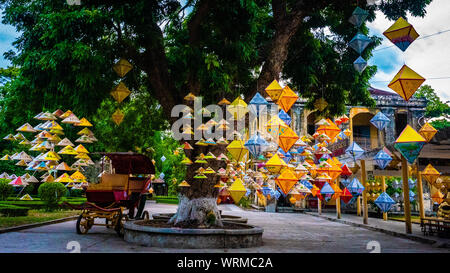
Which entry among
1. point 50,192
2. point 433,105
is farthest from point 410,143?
point 433,105

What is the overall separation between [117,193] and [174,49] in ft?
14.9

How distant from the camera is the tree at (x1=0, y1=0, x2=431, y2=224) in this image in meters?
7.02

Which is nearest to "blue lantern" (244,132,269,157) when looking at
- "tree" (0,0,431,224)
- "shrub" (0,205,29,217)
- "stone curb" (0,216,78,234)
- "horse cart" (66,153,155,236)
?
"tree" (0,0,431,224)

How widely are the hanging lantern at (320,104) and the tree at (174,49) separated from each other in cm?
75

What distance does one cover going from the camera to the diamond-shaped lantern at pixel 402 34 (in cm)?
598

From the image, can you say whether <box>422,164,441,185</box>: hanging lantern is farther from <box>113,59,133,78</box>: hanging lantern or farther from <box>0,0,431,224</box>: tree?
<box>113,59,133,78</box>: hanging lantern

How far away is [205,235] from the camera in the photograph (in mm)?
7480

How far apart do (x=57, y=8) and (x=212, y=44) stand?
3854 millimetres

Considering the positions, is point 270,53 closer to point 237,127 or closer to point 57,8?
point 237,127

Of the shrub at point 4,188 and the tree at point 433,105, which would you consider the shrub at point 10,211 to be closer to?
the shrub at point 4,188

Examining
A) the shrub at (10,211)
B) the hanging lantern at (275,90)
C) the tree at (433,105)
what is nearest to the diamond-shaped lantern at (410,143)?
the hanging lantern at (275,90)

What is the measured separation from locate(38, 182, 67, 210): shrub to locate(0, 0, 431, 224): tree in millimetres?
7018

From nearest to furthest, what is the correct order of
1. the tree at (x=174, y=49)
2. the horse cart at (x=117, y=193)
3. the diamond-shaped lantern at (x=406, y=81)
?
the diamond-shaped lantern at (x=406, y=81), the tree at (x=174, y=49), the horse cart at (x=117, y=193)

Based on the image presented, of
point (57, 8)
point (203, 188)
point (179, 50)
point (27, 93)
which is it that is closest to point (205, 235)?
point (203, 188)
